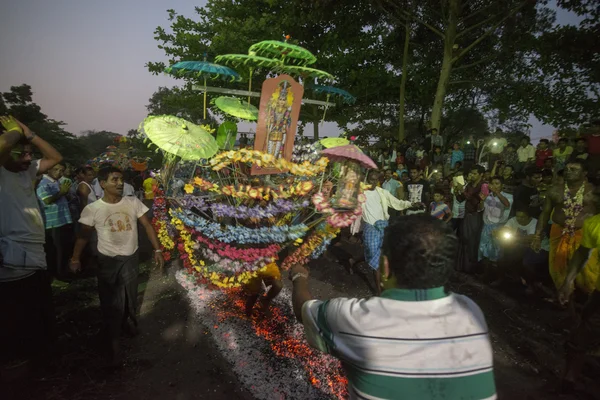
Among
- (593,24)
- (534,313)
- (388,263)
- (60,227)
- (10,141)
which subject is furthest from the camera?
(593,24)

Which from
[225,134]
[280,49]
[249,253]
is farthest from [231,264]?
[225,134]

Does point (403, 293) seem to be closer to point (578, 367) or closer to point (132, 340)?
point (578, 367)

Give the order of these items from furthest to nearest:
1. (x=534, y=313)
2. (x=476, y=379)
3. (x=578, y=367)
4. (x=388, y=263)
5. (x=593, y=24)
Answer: (x=593, y=24) → (x=534, y=313) → (x=578, y=367) → (x=388, y=263) → (x=476, y=379)

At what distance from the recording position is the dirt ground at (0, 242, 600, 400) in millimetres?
3123

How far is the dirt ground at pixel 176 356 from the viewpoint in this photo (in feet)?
10.2

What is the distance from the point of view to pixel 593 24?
36.6 ft

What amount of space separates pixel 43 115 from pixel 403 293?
82.9 ft

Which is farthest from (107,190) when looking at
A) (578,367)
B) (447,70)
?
(447,70)

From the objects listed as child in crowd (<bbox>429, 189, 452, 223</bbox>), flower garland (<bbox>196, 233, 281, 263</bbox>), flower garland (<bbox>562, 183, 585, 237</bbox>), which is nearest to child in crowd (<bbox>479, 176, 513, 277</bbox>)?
child in crowd (<bbox>429, 189, 452, 223</bbox>)

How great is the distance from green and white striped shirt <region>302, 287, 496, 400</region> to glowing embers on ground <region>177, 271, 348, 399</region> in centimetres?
203

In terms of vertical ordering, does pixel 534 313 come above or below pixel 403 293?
below

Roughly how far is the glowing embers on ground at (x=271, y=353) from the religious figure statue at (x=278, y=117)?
2.56 meters

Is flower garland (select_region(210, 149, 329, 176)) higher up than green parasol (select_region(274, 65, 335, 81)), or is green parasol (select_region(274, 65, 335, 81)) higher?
green parasol (select_region(274, 65, 335, 81))

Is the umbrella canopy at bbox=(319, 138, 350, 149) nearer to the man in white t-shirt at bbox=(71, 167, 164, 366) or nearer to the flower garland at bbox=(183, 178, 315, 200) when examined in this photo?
the flower garland at bbox=(183, 178, 315, 200)
